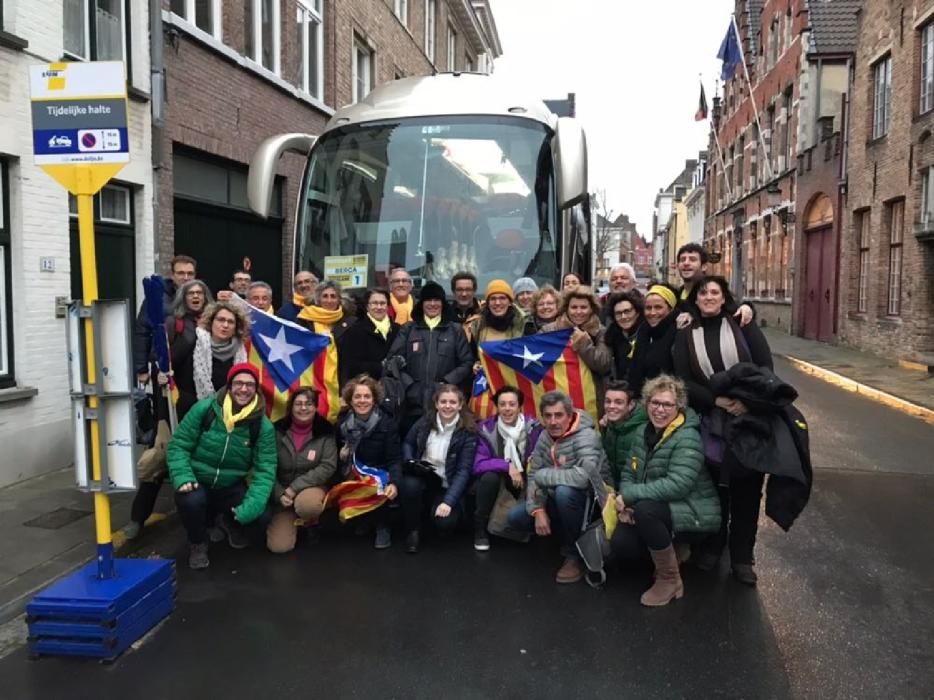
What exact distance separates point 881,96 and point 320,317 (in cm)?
1688

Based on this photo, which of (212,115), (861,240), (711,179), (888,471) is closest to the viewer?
(888,471)

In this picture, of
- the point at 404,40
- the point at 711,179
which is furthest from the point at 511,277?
the point at 711,179

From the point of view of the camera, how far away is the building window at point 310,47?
1398cm

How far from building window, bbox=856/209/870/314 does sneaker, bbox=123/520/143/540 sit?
58.9 ft

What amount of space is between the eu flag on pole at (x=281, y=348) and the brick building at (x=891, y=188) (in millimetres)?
13351

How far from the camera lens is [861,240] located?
19.5 metres

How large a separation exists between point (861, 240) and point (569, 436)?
17.5m

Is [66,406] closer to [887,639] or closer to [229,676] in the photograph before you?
[229,676]

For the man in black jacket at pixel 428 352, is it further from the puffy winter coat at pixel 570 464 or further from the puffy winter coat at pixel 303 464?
the puffy winter coat at pixel 570 464

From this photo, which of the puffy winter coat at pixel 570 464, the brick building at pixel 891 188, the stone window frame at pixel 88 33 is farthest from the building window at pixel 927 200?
the stone window frame at pixel 88 33

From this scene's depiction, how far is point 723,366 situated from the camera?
473cm

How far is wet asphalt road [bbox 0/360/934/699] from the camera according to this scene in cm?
357

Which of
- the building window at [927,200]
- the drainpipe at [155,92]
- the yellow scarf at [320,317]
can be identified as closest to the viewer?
the yellow scarf at [320,317]

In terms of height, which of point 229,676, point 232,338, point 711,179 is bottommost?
point 229,676
